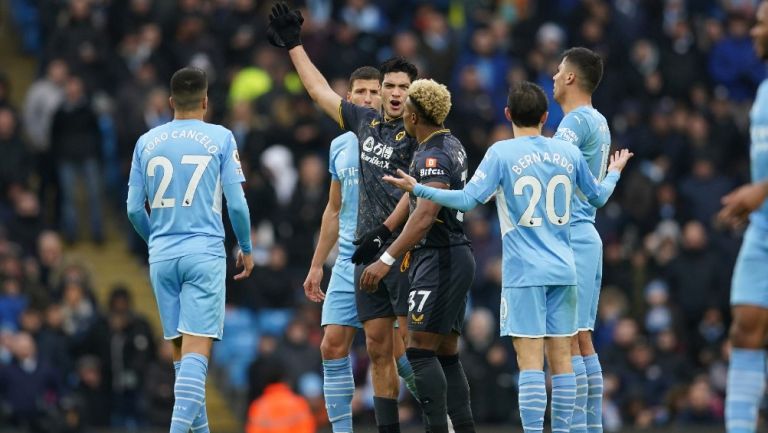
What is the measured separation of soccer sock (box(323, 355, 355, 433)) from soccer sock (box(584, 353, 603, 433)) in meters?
1.90

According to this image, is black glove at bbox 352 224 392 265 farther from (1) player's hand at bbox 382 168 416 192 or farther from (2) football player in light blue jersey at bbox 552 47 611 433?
(2) football player in light blue jersey at bbox 552 47 611 433

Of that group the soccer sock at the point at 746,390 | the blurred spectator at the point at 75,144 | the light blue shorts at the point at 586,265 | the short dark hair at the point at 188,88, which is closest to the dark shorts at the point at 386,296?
the light blue shorts at the point at 586,265

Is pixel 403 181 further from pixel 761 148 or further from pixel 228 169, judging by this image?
pixel 761 148

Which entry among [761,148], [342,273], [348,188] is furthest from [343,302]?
[761,148]

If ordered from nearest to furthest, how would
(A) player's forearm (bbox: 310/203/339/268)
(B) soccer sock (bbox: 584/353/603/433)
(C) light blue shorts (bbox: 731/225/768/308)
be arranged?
(C) light blue shorts (bbox: 731/225/768/308)
(B) soccer sock (bbox: 584/353/603/433)
(A) player's forearm (bbox: 310/203/339/268)

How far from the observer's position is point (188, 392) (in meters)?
11.2

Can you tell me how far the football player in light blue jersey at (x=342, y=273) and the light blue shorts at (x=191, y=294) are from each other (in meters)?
1.01

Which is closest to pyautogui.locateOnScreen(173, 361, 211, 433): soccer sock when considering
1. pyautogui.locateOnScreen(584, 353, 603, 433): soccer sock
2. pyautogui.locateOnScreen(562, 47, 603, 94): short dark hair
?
pyautogui.locateOnScreen(584, 353, 603, 433): soccer sock

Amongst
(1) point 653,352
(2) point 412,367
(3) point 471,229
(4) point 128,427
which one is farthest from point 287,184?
(2) point 412,367

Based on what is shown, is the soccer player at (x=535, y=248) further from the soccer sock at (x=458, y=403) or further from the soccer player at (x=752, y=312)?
the soccer player at (x=752, y=312)

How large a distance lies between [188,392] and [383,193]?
2125 millimetres

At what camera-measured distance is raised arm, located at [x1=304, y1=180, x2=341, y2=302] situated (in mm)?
12453

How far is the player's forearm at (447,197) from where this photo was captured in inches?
417

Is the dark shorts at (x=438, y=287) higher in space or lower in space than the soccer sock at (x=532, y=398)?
higher
